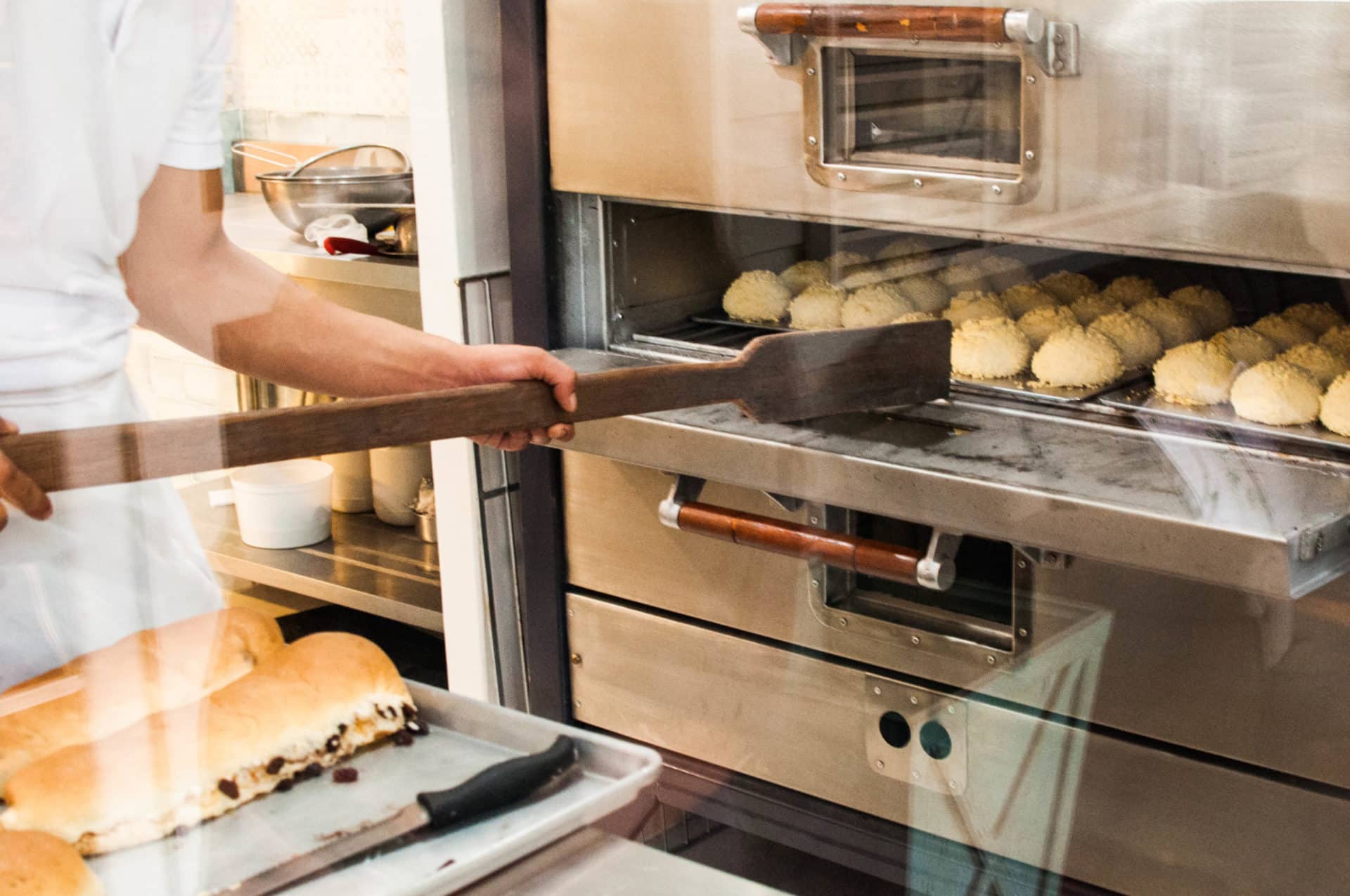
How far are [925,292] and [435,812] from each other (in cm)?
78

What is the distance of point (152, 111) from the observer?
0.54 m

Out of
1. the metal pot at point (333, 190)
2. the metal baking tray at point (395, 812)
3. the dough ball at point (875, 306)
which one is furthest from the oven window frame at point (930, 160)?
the metal baking tray at point (395, 812)

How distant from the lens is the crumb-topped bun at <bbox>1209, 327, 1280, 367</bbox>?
42.2 inches

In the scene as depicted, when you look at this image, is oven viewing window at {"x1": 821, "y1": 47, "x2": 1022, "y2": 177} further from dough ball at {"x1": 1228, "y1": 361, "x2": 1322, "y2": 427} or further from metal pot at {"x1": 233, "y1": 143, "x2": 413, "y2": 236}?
metal pot at {"x1": 233, "y1": 143, "x2": 413, "y2": 236}

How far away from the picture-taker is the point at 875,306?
118 centimetres

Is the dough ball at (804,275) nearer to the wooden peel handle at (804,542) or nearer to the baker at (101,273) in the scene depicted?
the wooden peel handle at (804,542)

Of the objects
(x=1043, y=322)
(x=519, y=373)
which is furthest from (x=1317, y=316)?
(x=519, y=373)

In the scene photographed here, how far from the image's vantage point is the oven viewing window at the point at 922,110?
1.06 metres

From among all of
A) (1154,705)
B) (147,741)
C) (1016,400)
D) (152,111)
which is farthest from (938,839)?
(152,111)

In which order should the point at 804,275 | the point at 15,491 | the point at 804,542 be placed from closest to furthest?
the point at 15,491 < the point at 804,542 < the point at 804,275

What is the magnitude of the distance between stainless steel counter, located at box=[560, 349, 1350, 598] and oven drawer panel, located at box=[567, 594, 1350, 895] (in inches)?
8.7

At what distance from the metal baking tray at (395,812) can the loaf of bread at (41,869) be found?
0.01 metres

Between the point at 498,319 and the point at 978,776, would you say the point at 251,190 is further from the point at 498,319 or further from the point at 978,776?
the point at 978,776

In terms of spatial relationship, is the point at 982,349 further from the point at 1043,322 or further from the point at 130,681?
the point at 130,681
